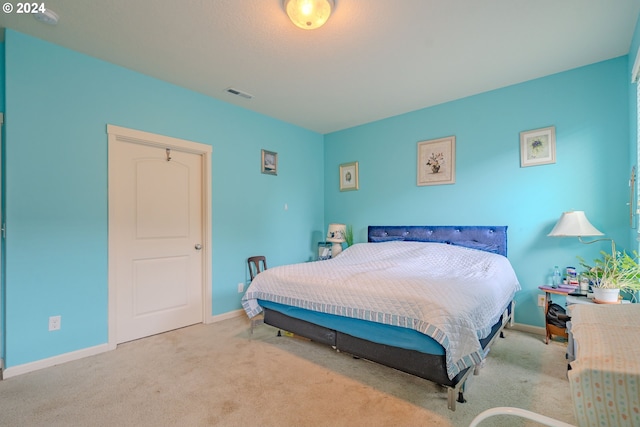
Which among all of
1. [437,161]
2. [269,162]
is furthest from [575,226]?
[269,162]

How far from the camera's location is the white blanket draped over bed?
170cm

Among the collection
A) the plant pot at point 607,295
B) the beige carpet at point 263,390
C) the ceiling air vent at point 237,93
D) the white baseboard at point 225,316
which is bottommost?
the white baseboard at point 225,316

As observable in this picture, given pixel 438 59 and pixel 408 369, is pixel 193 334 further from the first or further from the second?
pixel 438 59

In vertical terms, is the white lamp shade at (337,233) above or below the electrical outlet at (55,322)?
above

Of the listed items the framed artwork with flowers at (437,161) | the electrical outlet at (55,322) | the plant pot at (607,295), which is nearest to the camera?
the plant pot at (607,295)

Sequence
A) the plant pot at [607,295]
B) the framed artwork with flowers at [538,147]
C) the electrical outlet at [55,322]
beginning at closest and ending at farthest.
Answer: the plant pot at [607,295] < the electrical outlet at [55,322] < the framed artwork with flowers at [538,147]

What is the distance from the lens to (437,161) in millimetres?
3711

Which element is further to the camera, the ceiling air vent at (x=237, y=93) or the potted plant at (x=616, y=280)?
the ceiling air vent at (x=237, y=93)

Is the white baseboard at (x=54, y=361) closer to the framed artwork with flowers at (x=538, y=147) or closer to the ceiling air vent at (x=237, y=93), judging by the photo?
the ceiling air vent at (x=237, y=93)

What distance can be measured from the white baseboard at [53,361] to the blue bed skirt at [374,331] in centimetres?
168

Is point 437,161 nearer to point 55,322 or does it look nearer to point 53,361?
point 55,322

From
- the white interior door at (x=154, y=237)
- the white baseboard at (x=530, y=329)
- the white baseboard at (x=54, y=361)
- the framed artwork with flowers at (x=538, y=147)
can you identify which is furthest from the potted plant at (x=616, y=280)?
the white baseboard at (x=54, y=361)

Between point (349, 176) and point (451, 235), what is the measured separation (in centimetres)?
177

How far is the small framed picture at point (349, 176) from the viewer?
4527mm
